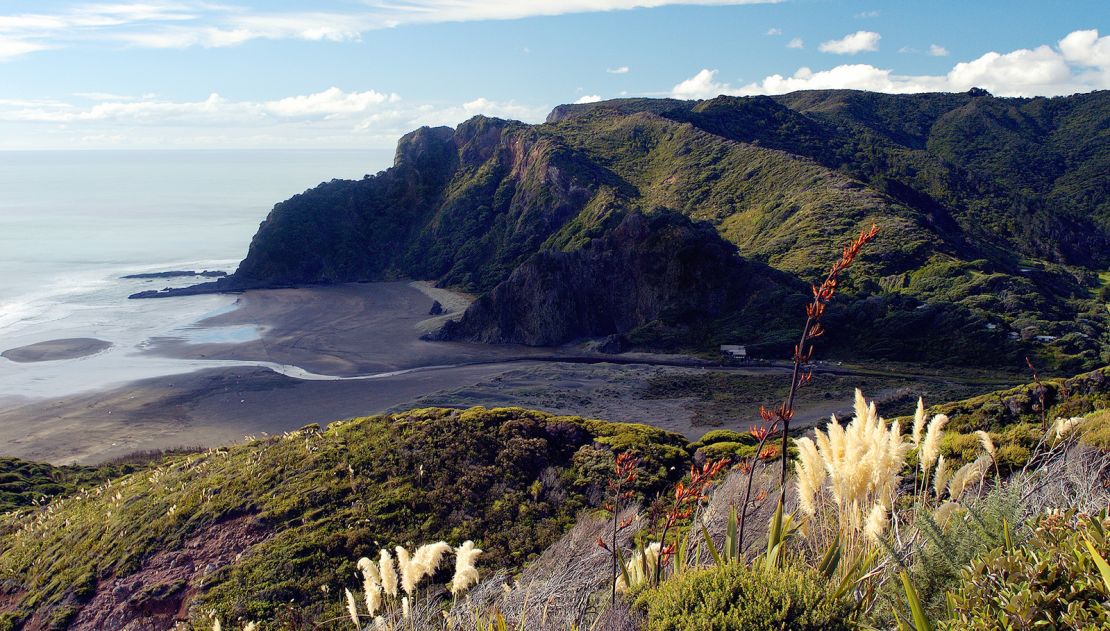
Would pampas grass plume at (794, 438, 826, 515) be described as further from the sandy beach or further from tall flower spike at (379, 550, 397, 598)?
the sandy beach

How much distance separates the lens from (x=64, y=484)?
24.8 meters

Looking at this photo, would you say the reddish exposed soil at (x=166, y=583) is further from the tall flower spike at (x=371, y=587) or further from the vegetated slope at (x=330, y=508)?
the tall flower spike at (x=371, y=587)

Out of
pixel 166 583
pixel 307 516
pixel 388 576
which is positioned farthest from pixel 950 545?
pixel 166 583

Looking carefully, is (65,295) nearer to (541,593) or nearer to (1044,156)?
(541,593)

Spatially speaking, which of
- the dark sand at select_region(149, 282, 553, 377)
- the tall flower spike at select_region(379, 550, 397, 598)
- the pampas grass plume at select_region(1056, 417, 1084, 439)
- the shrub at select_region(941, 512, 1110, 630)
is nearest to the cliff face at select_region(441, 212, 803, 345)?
the dark sand at select_region(149, 282, 553, 377)

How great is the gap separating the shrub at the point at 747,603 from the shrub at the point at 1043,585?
664mm

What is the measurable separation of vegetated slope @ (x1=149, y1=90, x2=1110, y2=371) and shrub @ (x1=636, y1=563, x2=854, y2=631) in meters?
37.1

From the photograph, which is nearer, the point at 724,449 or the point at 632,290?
the point at 724,449

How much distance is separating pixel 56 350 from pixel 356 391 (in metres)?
24.4

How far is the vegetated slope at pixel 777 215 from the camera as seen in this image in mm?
→ 43000

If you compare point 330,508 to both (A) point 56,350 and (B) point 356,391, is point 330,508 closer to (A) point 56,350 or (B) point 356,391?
(B) point 356,391

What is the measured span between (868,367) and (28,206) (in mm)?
166344

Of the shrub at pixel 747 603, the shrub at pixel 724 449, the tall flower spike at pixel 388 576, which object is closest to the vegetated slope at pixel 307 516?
the shrub at pixel 724 449

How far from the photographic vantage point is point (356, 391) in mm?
39156
